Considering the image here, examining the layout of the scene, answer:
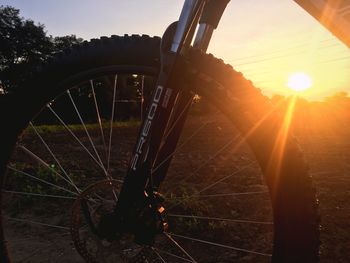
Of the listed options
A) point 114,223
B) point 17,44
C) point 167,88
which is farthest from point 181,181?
point 17,44

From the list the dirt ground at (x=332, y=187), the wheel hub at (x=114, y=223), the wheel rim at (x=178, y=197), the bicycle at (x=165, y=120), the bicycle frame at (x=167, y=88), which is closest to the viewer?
the bicycle at (x=165, y=120)

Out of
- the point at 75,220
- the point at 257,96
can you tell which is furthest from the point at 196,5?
the point at 75,220

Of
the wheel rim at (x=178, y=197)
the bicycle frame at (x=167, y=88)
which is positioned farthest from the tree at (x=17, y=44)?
the bicycle frame at (x=167, y=88)

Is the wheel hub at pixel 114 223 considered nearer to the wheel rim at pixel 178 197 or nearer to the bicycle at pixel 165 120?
the bicycle at pixel 165 120

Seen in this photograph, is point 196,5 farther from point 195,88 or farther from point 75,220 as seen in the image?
point 75,220

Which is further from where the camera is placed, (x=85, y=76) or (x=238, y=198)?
(x=238, y=198)

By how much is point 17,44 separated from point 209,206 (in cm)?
5240

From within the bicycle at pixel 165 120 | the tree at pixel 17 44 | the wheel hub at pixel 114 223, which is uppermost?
the tree at pixel 17 44

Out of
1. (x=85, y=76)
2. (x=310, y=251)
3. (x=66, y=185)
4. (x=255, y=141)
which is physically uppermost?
(x=85, y=76)

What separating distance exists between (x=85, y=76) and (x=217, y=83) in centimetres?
62

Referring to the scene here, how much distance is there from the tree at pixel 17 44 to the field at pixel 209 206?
45143 millimetres

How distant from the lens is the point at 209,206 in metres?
3.19

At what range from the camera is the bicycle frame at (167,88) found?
4.98 ft

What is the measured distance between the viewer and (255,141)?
4.53 feet
